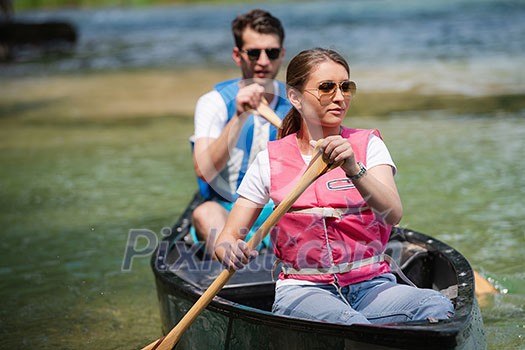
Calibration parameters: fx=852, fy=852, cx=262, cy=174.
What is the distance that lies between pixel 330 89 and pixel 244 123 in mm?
1461

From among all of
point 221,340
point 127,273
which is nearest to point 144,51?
point 127,273

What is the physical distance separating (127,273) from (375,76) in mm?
10724

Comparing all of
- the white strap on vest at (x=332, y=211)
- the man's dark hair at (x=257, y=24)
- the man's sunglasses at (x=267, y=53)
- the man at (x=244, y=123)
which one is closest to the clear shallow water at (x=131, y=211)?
the man at (x=244, y=123)

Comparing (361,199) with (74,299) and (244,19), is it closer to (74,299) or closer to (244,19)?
(244,19)

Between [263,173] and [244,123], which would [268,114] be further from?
[263,173]

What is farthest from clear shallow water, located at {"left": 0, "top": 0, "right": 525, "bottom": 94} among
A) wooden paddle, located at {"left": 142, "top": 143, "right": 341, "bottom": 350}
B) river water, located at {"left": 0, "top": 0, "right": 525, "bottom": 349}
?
wooden paddle, located at {"left": 142, "top": 143, "right": 341, "bottom": 350}

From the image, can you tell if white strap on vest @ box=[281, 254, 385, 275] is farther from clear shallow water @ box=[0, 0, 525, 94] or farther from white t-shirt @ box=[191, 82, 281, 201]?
clear shallow water @ box=[0, 0, 525, 94]

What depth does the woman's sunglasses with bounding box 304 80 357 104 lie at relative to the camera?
10.4 feet

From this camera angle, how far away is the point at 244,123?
180 inches

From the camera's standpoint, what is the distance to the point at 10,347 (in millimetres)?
4527

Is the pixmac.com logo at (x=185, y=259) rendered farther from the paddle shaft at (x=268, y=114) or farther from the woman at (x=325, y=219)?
the woman at (x=325, y=219)

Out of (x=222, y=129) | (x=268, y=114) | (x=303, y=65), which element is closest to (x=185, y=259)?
(x=222, y=129)

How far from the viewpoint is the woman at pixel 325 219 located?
3.12 m

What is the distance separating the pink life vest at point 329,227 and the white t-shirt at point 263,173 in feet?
0.09
